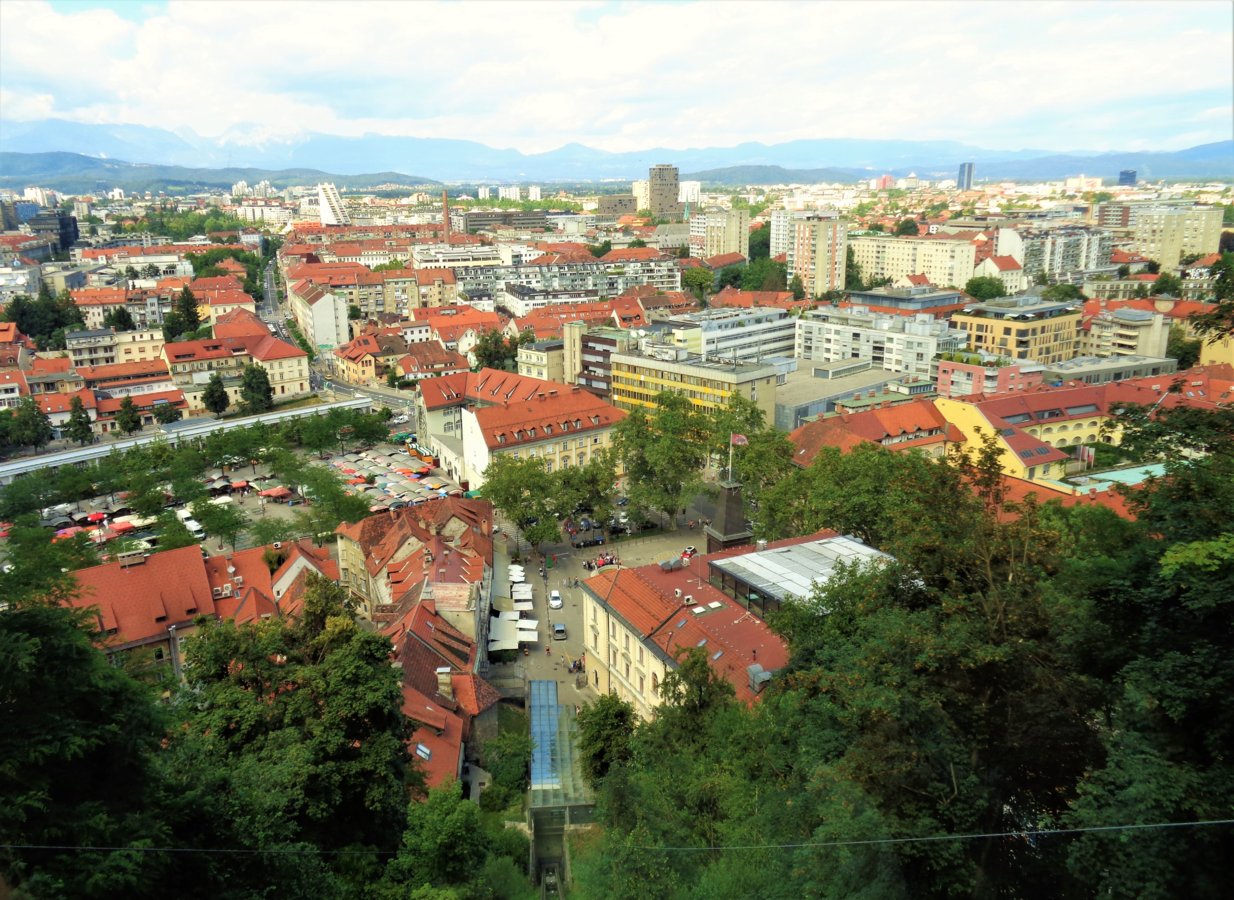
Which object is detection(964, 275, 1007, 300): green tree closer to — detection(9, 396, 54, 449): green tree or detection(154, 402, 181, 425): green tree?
detection(154, 402, 181, 425): green tree

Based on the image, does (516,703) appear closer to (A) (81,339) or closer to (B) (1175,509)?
(B) (1175,509)

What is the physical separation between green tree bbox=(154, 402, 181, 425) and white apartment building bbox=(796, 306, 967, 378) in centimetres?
3406

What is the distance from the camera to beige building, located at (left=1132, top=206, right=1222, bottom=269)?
78.1 metres

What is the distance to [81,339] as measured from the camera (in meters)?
48.3

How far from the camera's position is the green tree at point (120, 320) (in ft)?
189

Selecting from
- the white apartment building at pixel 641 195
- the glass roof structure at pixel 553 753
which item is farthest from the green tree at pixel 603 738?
the white apartment building at pixel 641 195

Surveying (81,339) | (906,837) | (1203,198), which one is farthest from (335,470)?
(1203,198)

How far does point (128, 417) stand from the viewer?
130 ft

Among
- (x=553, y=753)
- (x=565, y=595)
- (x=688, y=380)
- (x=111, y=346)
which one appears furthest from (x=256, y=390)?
(x=553, y=753)

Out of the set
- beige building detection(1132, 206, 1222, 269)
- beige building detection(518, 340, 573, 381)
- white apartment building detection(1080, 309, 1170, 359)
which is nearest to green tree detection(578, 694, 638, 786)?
beige building detection(518, 340, 573, 381)

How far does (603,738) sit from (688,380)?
76.7ft

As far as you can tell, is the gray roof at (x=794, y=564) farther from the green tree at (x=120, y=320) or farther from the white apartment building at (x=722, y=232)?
the white apartment building at (x=722, y=232)

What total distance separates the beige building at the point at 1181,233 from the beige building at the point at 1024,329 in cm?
4270

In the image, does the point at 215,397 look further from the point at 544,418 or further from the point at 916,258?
the point at 916,258
